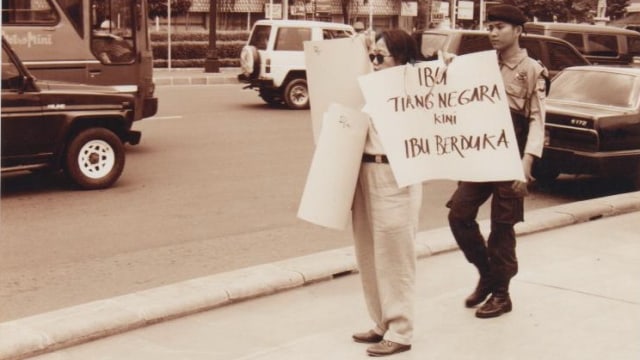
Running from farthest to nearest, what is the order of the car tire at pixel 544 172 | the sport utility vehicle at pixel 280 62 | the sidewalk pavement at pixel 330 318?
the sport utility vehicle at pixel 280 62 → the car tire at pixel 544 172 → the sidewalk pavement at pixel 330 318

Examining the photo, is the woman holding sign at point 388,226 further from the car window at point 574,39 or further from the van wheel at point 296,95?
the car window at point 574,39

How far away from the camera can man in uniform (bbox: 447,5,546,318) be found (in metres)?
5.65

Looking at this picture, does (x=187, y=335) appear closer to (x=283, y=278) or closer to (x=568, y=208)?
(x=283, y=278)

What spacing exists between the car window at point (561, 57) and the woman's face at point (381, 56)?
13.7m

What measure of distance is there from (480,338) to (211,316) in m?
1.55

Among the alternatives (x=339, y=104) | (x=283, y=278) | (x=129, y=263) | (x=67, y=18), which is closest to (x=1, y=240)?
(x=129, y=263)

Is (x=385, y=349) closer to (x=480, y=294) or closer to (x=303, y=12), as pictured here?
(x=480, y=294)

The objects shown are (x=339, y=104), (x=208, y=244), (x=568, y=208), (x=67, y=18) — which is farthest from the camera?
(x=67, y=18)

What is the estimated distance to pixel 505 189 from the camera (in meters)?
5.62

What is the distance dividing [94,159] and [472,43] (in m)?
8.94

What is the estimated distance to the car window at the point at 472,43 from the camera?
57.8 feet

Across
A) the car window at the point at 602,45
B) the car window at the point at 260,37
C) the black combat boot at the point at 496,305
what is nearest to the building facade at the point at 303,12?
the car window at the point at 602,45

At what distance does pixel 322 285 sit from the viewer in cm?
655

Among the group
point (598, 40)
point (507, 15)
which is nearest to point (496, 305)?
point (507, 15)
